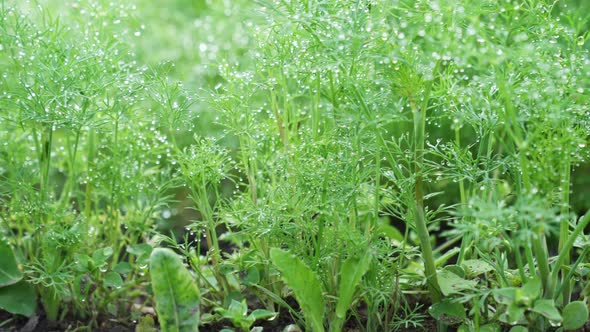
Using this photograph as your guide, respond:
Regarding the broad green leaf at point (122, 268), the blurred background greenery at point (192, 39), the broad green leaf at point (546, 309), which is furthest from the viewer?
the blurred background greenery at point (192, 39)

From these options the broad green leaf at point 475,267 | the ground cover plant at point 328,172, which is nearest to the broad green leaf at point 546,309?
the ground cover plant at point 328,172

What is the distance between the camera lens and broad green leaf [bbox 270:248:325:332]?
54.2 inches

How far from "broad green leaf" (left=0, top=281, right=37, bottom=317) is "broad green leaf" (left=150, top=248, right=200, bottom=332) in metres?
0.50

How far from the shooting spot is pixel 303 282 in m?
1.40

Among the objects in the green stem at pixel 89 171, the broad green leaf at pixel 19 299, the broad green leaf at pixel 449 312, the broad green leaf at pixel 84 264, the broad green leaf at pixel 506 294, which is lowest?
the broad green leaf at pixel 449 312

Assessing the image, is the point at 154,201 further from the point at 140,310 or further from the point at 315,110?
the point at 315,110

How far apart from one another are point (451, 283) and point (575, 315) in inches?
10.2

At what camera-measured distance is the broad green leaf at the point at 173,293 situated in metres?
1.44

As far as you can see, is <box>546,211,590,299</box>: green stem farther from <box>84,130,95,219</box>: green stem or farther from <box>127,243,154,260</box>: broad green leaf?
<box>84,130,95,219</box>: green stem

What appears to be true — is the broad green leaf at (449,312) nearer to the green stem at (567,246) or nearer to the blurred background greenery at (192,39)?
the green stem at (567,246)

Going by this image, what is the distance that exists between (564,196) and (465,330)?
37 centimetres

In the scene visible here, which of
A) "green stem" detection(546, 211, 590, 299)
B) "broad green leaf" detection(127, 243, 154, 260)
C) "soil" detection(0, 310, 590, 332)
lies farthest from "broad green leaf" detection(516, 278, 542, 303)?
"broad green leaf" detection(127, 243, 154, 260)

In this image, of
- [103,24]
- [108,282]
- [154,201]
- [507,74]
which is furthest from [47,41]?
[507,74]

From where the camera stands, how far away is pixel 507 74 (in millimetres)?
1414
